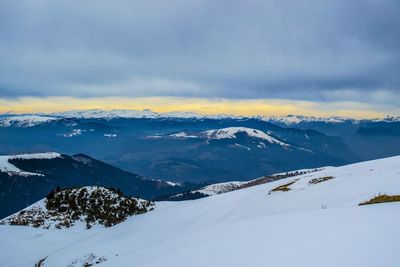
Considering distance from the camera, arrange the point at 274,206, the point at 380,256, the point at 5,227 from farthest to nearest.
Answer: the point at 5,227
the point at 274,206
the point at 380,256

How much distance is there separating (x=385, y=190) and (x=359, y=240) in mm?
14532

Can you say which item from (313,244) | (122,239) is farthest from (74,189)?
(313,244)

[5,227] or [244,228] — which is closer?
[244,228]

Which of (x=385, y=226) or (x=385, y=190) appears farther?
(x=385, y=190)

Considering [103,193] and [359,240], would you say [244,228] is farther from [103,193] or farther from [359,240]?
[103,193]

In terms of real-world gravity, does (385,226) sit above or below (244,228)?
above

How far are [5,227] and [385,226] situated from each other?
198 feet

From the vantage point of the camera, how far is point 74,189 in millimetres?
76125

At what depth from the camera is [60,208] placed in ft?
229

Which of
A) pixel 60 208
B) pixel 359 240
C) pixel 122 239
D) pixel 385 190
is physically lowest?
pixel 60 208

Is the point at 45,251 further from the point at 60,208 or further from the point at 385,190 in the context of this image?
the point at 385,190

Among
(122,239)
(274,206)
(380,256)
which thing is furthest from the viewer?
(122,239)

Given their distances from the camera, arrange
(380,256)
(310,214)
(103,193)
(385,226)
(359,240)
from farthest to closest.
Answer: (103,193) → (310,214) → (385,226) → (359,240) → (380,256)

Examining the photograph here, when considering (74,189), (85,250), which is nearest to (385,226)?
(85,250)
